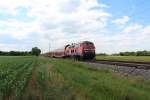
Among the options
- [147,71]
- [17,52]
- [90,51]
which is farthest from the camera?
[17,52]

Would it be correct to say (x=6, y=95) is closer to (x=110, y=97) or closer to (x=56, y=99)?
(x=56, y=99)

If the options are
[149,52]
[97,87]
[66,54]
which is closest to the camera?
[97,87]

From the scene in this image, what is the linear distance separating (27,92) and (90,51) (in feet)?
93.9

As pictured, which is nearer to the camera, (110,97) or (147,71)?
(110,97)

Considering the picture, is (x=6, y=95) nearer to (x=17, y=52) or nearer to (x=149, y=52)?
(x=149, y=52)

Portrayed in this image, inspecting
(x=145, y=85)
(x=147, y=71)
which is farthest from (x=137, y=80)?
(x=147, y=71)

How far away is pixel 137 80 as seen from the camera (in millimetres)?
14031

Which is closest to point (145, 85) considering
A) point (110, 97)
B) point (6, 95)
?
point (110, 97)

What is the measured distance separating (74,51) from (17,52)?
366 ft

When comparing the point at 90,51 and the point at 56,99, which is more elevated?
the point at 90,51

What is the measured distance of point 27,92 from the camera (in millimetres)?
9836

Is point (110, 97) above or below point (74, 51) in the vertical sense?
below

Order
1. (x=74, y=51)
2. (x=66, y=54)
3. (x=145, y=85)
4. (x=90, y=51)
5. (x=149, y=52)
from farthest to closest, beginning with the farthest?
(x=149, y=52) → (x=66, y=54) → (x=74, y=51) → (x=90, y=51) → (x=145, y=85)

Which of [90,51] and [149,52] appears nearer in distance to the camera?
[90,51]
